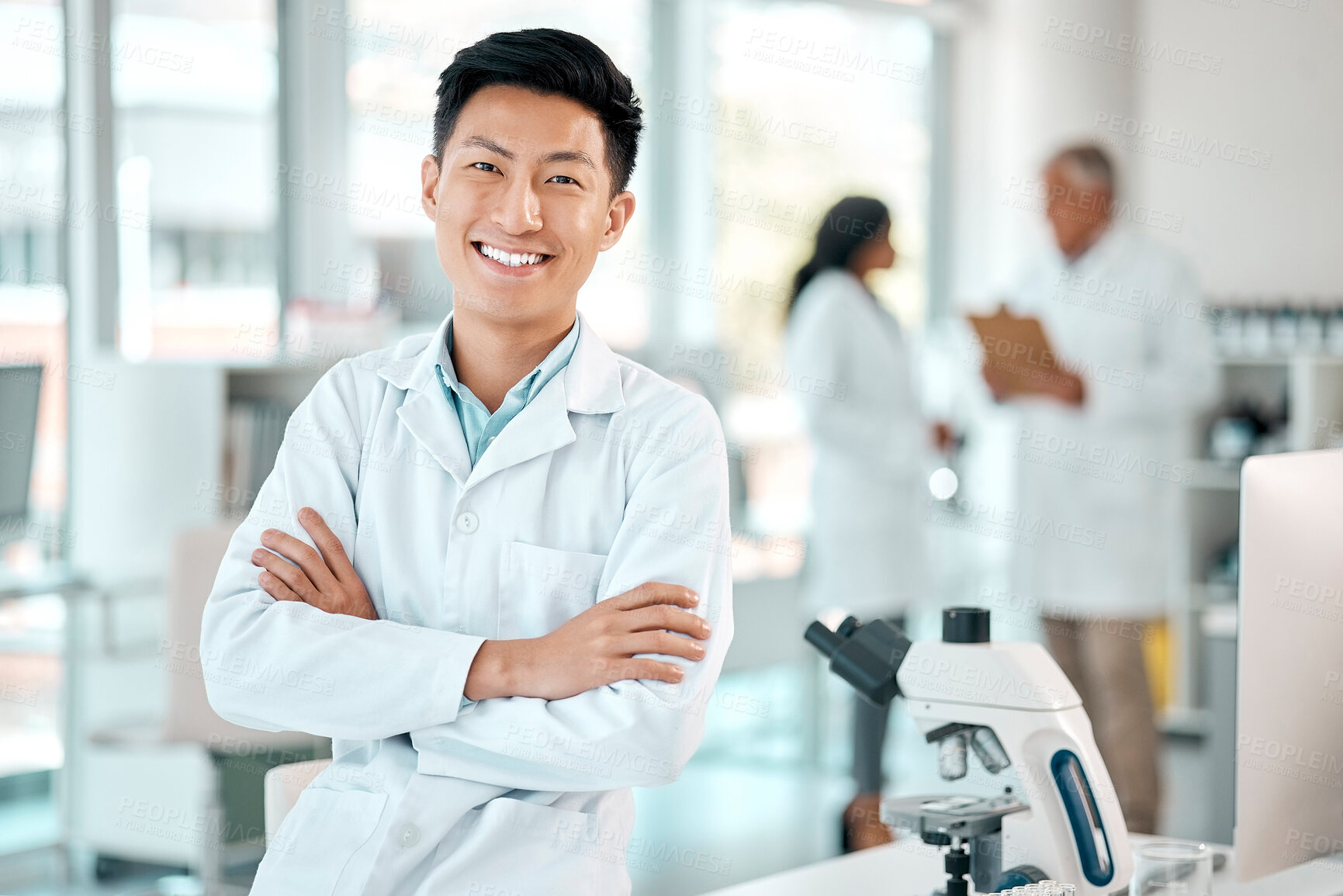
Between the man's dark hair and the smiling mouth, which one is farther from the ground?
the man's dark hair

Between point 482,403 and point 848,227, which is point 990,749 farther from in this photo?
point 848,227

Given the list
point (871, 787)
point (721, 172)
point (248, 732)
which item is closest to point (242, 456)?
point (248, 732)

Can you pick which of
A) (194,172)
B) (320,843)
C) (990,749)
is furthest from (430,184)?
(194,172)

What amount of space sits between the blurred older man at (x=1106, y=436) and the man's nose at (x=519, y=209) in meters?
2.33

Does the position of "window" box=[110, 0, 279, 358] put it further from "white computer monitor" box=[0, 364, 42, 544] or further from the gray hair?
the gray hair

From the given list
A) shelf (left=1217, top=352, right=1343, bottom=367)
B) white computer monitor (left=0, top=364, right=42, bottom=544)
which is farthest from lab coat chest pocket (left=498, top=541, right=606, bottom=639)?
shelf (left=1217, top=352, right=1343, bottom=367)

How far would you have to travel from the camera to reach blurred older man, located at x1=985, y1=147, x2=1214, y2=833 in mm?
3461

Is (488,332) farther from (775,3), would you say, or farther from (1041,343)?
(775,3)

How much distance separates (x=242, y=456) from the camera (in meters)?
3.44

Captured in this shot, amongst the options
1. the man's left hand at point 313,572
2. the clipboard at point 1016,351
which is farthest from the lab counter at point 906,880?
the clipboard at point 1016,351

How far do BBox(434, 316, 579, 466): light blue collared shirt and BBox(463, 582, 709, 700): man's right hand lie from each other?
0.23 m

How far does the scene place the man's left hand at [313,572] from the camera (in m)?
1.48

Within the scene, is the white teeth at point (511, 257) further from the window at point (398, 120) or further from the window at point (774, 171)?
the window at point (774, 171)

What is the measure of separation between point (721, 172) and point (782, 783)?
7.64 feet
